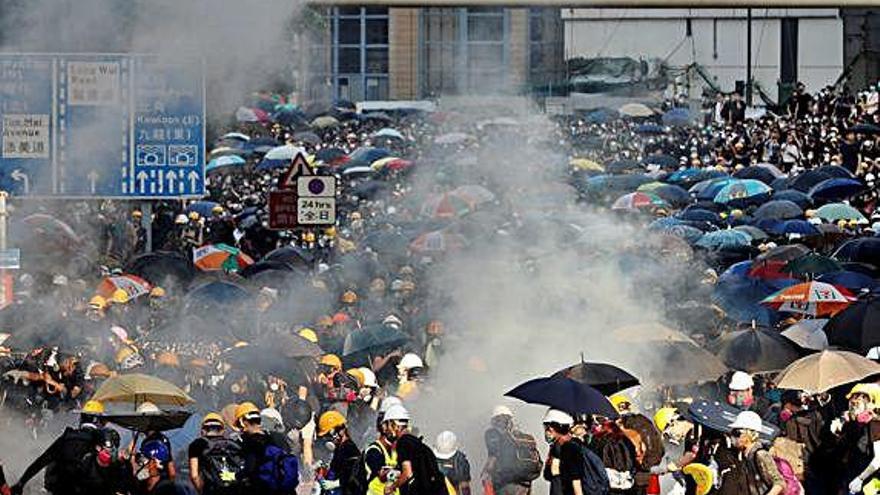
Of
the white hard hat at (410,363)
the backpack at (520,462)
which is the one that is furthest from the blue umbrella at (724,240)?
the backpack at (520,462)

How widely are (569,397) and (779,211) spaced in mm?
15011

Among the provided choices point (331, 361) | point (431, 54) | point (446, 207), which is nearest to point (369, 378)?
point (331, 361)

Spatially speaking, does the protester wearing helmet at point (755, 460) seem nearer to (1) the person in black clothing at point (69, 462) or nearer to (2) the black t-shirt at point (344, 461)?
(2) the black t-shirt at point (344, 461)

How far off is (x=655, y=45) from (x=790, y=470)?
47.4m

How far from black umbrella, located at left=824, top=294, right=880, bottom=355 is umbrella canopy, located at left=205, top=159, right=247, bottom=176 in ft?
71.3

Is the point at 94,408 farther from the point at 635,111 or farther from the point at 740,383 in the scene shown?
the point at 635,111

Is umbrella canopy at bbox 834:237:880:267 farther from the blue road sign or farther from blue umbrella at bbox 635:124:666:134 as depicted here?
blue umbrella at bbox 635:124:666:134

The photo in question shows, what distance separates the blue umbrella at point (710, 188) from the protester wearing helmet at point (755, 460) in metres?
19.1

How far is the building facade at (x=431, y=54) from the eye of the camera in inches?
1801

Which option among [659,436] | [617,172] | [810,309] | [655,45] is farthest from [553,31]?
[659,436]

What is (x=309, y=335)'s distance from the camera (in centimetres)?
2209

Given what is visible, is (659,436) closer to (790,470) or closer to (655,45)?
(790,470)

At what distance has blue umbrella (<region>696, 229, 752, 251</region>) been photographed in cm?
2784

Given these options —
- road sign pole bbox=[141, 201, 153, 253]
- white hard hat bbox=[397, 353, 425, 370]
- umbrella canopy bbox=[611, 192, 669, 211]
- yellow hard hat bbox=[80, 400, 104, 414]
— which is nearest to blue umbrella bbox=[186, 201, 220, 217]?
road sign pole bbox=[141, 201, 153, 253]
